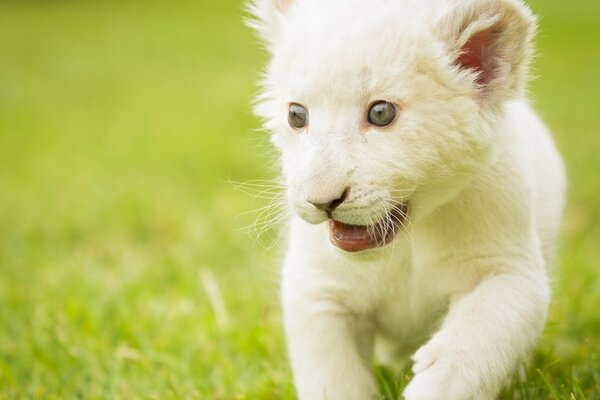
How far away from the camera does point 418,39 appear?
8.86 feet

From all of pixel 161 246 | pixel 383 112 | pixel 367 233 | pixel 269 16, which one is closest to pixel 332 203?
pixel 367 233

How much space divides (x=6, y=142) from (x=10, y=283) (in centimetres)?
450

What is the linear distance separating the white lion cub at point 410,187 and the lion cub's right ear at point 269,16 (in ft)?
0.08

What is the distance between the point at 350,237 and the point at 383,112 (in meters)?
0.46

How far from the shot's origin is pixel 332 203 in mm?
2570

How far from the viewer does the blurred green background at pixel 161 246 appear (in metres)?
3.72

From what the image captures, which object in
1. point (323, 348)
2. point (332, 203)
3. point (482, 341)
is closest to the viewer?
point (332, 203)

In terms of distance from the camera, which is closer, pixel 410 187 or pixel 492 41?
pixel 410 187

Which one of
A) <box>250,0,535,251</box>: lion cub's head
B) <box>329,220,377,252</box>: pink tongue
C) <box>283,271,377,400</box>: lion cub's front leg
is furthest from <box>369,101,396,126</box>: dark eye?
<box>283,271,377,400</box>: lion cub's front leg

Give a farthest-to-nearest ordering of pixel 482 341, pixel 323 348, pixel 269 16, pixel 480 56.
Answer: pixel 269 16 < pixel 323 348 < pixel 480 56 < pixel 482 341

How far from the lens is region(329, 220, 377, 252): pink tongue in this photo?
276cm

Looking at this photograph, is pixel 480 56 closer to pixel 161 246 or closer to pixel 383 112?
pixel 383 112

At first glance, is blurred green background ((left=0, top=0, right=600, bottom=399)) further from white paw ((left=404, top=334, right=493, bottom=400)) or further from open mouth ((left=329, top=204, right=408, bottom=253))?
open mouth ((left=329, top=204, right=408, bottom=253))

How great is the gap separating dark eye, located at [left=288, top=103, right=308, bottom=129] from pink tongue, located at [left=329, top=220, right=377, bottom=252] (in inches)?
14.6
